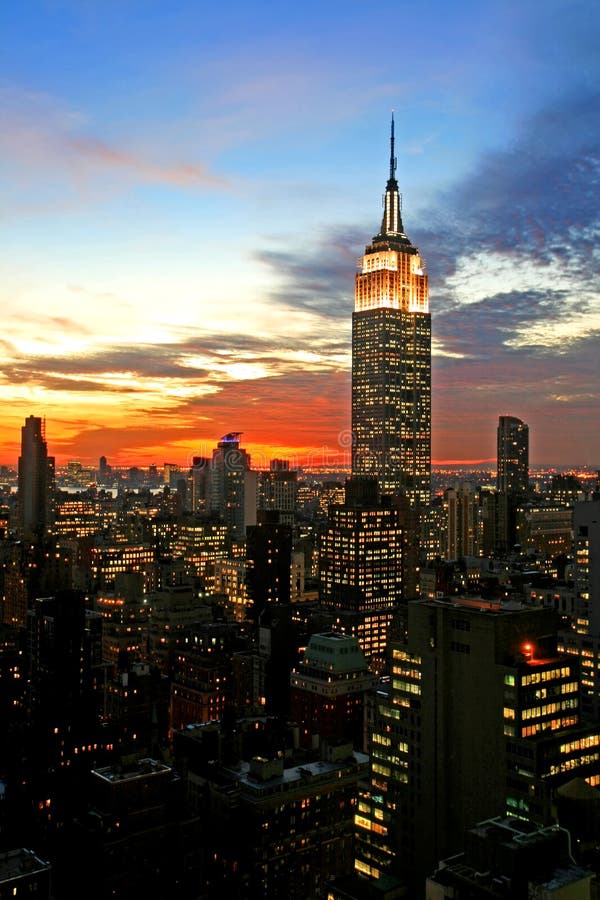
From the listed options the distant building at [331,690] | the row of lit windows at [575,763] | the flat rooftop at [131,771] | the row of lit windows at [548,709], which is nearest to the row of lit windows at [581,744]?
the row of lit windows at [575,763]

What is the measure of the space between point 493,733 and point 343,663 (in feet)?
110

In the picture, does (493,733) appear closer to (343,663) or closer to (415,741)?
(415,741)

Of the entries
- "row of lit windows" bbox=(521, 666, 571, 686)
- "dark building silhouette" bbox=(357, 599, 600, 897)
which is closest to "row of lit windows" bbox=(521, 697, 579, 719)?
"dark building silhouette" bbox=(357, 599, 600, 897)

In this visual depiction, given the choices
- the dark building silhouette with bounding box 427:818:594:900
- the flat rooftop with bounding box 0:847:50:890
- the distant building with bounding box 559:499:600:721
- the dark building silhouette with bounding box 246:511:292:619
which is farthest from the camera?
the dark building silhouette with bounding box 246:511:292:619

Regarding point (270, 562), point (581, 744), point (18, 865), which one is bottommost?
point (18, 865)

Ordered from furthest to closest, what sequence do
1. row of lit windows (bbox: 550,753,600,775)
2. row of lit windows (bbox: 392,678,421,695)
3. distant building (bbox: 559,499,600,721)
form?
distant building (bbox: 559,499,600,721) → row of lit windows (bbox: 392,678,421,695) → row of lit windows (bbox: 550,753,600,775)

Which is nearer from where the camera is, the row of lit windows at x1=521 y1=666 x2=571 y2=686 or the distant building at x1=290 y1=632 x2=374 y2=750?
the row of lit windows at x1=521 y1=666 x2=571 y2=686

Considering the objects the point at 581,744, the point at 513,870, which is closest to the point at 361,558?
the point at 581,744

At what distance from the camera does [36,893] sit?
42812 mm

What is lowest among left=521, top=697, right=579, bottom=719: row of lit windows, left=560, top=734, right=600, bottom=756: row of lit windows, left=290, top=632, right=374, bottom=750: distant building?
left=290, top=632, right=374, bottom=750: distant building

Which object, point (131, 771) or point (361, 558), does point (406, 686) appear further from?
point (361, 558)

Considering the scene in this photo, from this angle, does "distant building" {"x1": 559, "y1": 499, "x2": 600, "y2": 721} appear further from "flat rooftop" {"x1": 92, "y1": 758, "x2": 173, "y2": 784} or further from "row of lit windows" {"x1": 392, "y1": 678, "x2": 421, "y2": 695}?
"flat rooftop" {"x1": 92, "y1": 758, "x2": 173, "y2": 784}

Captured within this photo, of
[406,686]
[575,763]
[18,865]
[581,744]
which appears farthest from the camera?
[406,686]

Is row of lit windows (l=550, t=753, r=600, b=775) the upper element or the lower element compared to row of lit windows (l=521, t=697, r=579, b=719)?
lower
